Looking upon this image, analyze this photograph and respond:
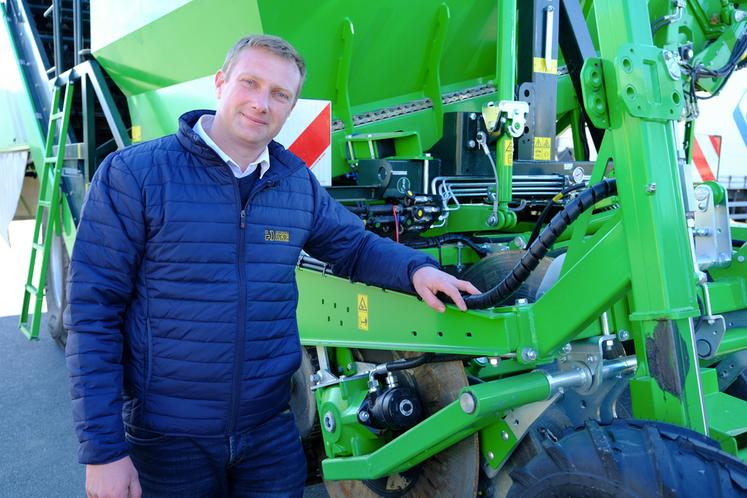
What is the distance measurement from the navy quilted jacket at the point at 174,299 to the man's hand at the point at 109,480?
24 mm

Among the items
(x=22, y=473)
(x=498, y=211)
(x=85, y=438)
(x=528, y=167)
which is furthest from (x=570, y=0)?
(x=22, y=473)

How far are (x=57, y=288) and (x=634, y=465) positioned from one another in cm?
485

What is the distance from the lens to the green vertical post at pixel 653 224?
1.62 metres

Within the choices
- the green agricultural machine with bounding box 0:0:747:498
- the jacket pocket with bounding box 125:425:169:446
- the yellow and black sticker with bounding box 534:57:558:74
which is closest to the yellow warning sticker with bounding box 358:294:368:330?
the green agricultural machine with bounding box 0:0:747:498

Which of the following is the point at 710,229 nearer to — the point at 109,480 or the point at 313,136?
the point at 313,136

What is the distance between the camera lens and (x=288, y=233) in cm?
191

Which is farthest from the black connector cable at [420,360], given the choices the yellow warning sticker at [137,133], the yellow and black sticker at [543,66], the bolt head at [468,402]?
the yellow warning sticker at [137,133]

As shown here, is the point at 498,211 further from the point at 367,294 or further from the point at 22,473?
the point at 22,473

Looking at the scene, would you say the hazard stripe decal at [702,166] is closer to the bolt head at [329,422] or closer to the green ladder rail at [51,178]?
the bolt head at [329,422]

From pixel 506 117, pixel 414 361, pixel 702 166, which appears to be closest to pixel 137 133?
pixel 506 117

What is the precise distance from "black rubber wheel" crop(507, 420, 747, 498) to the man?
743mm

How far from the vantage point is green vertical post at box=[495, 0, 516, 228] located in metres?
2.87

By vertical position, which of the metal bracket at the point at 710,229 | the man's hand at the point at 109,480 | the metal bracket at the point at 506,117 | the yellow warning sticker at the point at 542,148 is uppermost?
the metal bracket at the point at 506,117

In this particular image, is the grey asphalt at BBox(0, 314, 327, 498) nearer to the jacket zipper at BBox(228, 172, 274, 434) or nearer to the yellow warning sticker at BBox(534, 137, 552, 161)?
the jacket zipper at BBox(228, 172, 274, 434)
